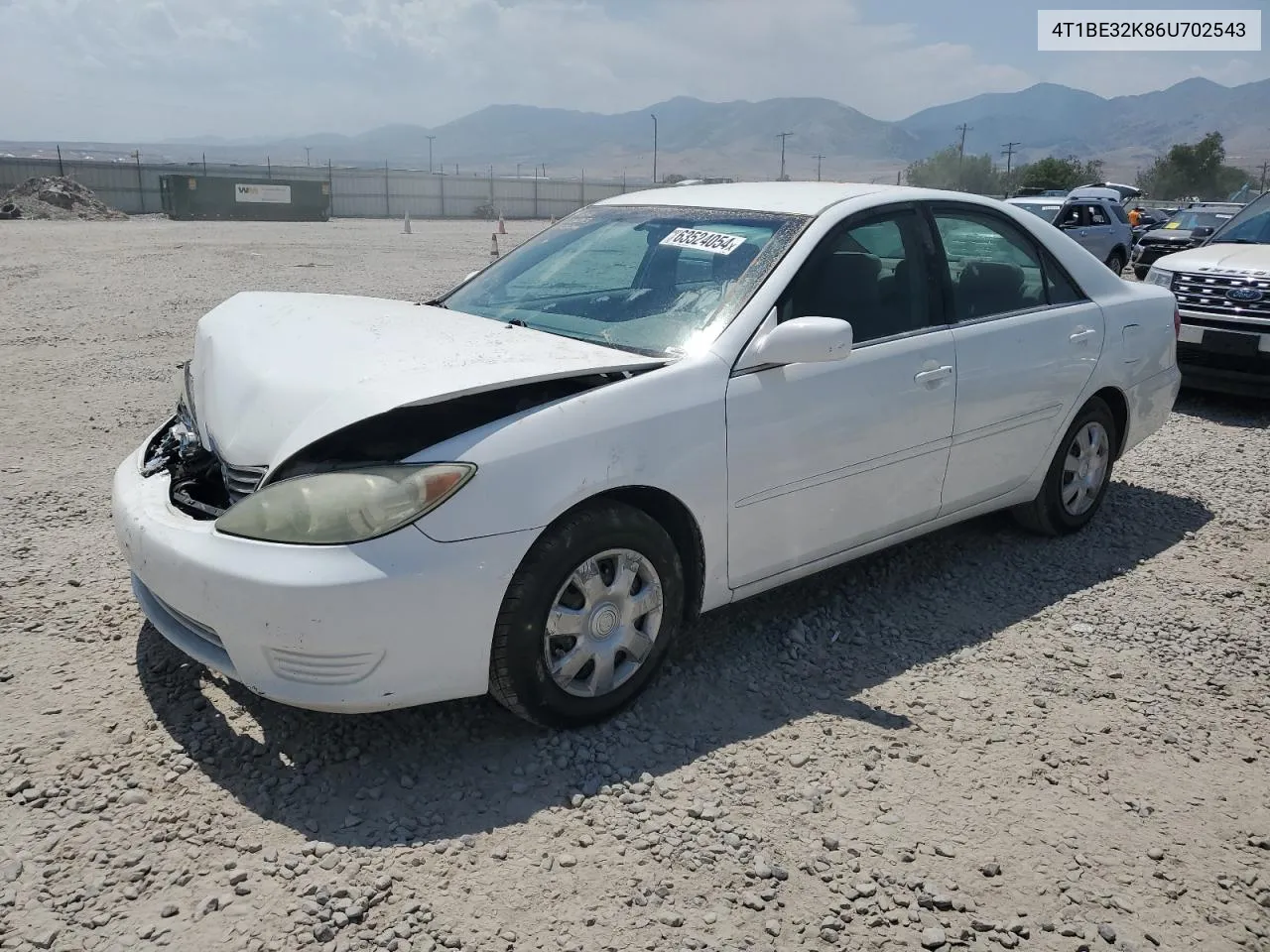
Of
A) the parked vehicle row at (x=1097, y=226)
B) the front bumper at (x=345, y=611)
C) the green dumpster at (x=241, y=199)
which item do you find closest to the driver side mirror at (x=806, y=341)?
the front bumper at (x=345, y=611)

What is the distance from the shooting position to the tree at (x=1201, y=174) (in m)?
65.8

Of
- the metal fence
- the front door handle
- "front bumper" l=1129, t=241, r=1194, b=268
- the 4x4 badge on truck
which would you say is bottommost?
the front door handle

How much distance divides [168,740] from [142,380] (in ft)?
18.7

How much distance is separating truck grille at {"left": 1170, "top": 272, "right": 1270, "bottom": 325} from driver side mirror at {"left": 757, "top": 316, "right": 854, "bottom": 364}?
6123 millimetres

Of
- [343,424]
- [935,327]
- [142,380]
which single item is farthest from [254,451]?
[142,380]

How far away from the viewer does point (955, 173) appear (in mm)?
90938

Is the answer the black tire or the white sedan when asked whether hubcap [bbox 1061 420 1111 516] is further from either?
the white sedan

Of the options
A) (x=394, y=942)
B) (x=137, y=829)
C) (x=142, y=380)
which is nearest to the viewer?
(x=394, y=942)

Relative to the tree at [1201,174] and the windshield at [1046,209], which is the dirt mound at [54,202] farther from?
the tree at [1201,174]

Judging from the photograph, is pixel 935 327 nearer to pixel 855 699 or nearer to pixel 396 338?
pixel 855 699

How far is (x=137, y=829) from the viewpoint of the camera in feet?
8.83

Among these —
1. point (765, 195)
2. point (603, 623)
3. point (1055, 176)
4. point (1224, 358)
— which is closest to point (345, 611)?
point (603, 623)

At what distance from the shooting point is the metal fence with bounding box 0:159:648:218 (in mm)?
49750

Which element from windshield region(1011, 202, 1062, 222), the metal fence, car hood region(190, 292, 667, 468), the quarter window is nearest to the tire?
car hood region(190, 292, 667, 468)
